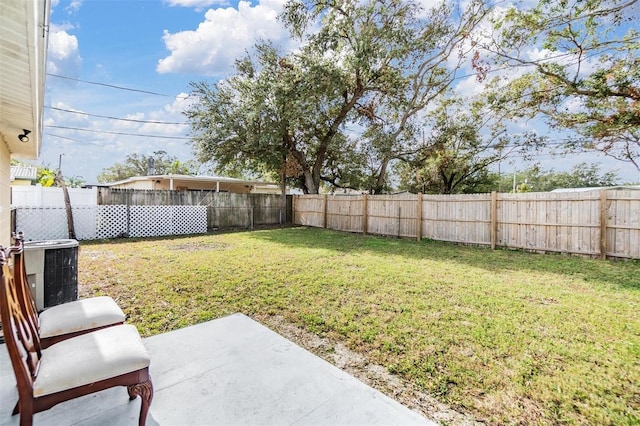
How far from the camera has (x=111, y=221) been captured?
991 cm

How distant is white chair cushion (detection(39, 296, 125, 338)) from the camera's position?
203 cm

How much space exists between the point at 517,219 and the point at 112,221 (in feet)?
40.6

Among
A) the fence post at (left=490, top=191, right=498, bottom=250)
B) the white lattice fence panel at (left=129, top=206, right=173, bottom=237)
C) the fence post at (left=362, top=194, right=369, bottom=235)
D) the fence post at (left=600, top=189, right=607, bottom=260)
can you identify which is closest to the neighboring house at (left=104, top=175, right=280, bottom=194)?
the white lattice fence panel at (left=129, top=206, right=173, bottom=237)

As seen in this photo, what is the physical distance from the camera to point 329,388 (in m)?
2.16

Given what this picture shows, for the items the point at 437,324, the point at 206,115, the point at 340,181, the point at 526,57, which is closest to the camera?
the point at 437,324

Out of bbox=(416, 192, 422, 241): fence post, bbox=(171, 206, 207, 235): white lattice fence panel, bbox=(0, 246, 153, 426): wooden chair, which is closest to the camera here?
bbox=(0, 246, 153, 426): wooden chair

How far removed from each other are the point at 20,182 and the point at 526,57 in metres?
30.0

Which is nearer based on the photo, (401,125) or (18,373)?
(18,373)

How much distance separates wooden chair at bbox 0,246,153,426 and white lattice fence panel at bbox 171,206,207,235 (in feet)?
33.0

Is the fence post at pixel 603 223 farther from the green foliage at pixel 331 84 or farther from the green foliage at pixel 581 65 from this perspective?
the green foliage at pixel 331 84

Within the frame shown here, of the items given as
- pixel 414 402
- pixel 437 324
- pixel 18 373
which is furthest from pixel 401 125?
pixel 18 373

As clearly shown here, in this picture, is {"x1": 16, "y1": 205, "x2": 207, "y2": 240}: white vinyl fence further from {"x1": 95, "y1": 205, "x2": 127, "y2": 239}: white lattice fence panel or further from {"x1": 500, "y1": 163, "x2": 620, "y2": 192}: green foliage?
{"x1": 500, "y1": 163, "x2": 620, "y2": 192}: green foliage

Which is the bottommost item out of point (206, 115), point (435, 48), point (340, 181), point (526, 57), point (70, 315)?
point (70, 315)

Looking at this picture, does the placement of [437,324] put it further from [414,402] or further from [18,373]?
[18,373]
